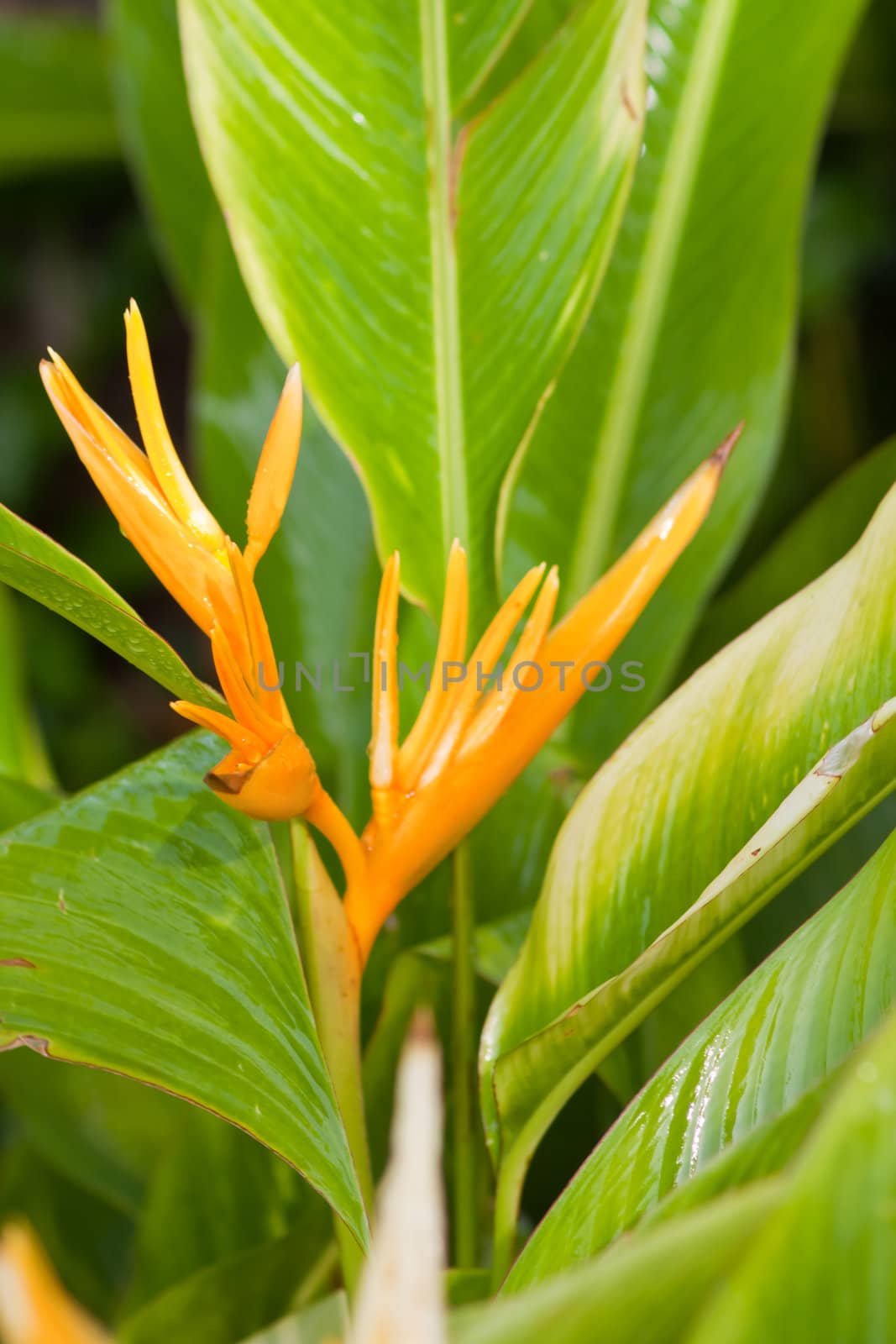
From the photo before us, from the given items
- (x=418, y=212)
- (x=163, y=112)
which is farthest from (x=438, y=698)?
(x=163, y=112)

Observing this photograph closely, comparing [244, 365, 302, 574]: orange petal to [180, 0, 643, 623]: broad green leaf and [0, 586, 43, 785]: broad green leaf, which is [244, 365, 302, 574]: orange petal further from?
[0, 586, 43, 785]: broad green leaf

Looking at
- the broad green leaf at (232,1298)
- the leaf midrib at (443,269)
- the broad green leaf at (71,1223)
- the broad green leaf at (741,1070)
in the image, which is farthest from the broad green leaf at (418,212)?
the broad green leaf at (71,1223)

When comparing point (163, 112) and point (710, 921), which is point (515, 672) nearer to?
point (710, 921)

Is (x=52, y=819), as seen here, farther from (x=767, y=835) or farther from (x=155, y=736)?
(x=155, y=736)

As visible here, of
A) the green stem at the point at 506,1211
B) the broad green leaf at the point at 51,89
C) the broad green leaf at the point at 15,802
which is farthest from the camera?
the broad green leaf at the point at 51,89

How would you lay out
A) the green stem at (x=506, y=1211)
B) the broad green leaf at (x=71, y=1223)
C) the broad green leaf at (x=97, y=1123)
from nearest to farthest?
the green stem at (x=506, y=1211) → the broad green leaf at (x=97, y=1123) → the broad green leaf at (x=71, y=1223)

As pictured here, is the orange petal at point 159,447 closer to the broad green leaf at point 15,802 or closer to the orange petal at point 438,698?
the orange petal at point 438,698

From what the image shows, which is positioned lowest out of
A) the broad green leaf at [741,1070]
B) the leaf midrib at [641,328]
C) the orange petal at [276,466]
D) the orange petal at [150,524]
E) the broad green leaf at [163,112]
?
the broad green leaf at [741,1070]
